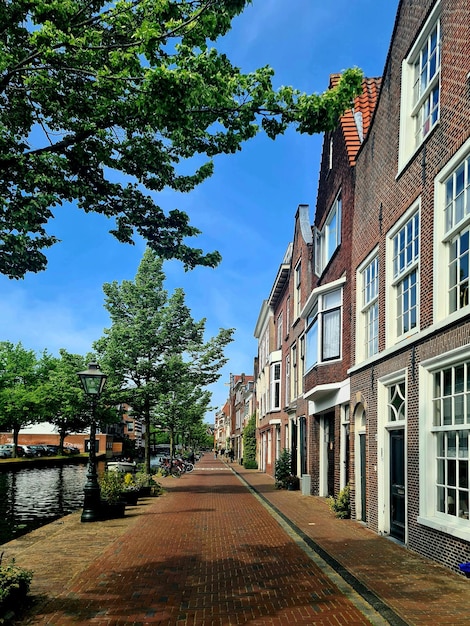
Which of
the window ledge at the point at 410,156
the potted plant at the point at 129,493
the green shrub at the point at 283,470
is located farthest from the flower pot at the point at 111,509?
the green shrub at the point at 283,470

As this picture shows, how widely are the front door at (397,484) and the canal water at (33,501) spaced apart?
8.39 m

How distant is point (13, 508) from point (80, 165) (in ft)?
52.9

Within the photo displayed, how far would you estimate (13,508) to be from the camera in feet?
66.1

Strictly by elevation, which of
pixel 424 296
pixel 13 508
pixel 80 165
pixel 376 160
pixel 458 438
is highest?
pixel 376 160

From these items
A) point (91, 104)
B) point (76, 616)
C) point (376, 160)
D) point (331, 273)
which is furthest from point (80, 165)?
point (331, 273)

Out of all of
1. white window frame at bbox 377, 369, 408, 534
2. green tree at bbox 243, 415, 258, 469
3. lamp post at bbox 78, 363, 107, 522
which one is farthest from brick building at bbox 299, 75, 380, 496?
green tree at bbox 243, 415, 258, 469

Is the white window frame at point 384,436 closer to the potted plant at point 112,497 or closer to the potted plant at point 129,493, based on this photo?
the potted plant at point 112,497

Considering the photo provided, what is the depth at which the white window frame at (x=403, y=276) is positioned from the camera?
11.0 meters

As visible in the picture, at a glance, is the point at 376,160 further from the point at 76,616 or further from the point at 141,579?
the point at 76,616

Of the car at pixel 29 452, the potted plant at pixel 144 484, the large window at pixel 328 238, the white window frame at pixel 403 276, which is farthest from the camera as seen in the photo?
the car at pixel 29 452

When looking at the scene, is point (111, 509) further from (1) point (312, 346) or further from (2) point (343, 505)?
(1) point (312, 346)

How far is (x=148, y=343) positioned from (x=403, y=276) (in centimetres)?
1598

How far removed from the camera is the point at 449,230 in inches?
368

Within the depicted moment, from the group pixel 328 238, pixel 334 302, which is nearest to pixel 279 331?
pixel 328 238
